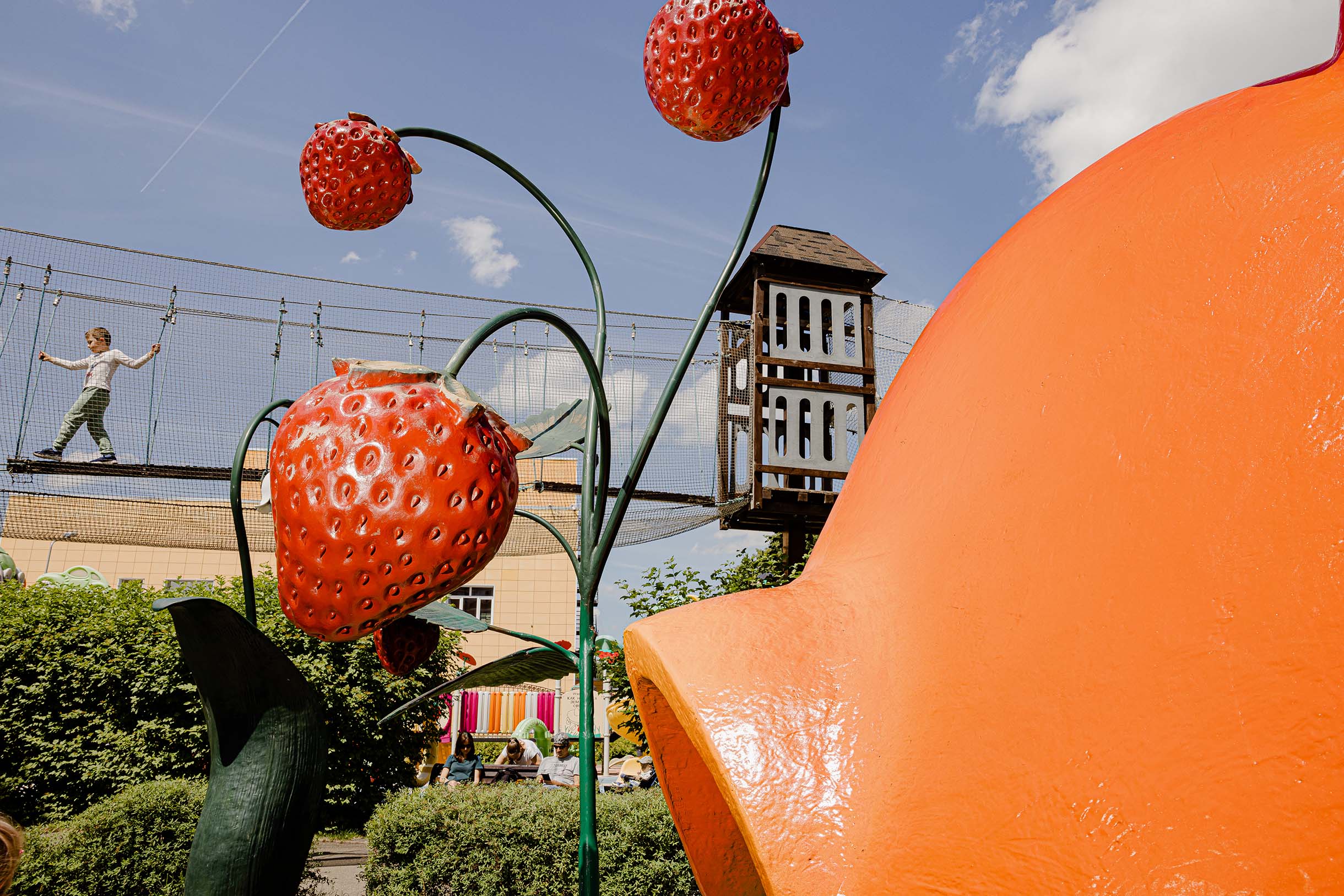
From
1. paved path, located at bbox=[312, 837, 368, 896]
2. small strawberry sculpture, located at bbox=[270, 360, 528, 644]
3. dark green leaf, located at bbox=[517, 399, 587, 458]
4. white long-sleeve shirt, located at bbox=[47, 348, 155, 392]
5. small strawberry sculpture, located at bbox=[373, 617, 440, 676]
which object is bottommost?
paved path, located at bbox=[312, 837, 368, 896]

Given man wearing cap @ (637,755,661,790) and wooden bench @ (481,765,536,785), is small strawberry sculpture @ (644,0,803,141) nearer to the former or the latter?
man wearing cap @ (637,755,661,790)

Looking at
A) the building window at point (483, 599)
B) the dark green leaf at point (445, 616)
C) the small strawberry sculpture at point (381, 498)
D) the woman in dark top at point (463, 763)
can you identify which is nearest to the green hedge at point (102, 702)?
the woman in dark top at point (463, 763)

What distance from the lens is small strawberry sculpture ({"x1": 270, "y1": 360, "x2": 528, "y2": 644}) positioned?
746 millimetres

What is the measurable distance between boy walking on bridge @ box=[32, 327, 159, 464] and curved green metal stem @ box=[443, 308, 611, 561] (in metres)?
9.52

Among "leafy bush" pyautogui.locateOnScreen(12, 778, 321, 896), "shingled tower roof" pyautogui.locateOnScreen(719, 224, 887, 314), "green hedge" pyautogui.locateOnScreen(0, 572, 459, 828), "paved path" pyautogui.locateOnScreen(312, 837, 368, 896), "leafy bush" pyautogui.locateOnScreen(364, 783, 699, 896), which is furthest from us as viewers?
"shingled tower roof" pyautogui.locateOnScreen(719, 224, 887, 314)

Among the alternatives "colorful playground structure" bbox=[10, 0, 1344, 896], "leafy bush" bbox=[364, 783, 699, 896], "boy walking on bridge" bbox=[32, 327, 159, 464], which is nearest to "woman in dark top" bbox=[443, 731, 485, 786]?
"leafy bush" bbox=[364, 783, 699, 896]

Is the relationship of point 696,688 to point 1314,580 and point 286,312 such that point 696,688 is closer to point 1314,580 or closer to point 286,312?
point 1314,580

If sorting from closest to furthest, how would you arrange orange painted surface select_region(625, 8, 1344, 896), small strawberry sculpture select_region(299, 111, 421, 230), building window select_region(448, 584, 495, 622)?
orange painted surface select_region(625, 8, 1344, 896), small strawberry sculpture select_region(299, 111, 421, 230), building window select_region(448, 584, 495, 622)

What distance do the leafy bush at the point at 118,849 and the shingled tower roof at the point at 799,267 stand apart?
7653mm

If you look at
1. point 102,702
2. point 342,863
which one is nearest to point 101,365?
point 102,702

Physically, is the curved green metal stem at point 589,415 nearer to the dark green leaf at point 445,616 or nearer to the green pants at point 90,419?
the dark green leaf at point 445,616

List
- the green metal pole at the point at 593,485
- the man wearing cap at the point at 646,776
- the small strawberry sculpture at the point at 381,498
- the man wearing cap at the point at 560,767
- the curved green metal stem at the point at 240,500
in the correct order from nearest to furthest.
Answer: the small strawberry sculpture at the point at 381,498 → the curved green metal stem at the point at 240,500 → the green metal pole at the point at 593,485 → the man wearing cap at the point at 560,767 → the man wearing cap at the point at 646,776

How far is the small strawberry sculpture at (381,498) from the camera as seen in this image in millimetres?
746

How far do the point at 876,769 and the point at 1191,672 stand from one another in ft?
0.87
